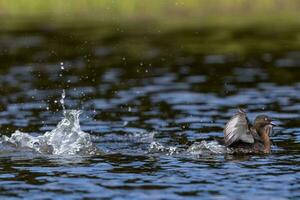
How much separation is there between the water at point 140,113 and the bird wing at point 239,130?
0.42m

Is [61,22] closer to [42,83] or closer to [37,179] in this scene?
[42,83]

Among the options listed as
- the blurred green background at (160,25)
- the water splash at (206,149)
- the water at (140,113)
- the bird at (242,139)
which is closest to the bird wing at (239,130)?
the bird at (242,139)

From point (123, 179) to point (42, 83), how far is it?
1381 cm

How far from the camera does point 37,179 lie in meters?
15.3

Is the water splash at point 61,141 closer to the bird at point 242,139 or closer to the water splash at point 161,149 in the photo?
the water splash at point 161,149

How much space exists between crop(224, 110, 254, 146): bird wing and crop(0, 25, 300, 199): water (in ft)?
1.39

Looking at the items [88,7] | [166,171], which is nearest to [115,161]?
[166,171]

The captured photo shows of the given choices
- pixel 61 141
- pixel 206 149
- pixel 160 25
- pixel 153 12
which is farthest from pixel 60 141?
pixel 153 12

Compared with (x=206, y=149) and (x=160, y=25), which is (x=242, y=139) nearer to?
(x=206, y=149)

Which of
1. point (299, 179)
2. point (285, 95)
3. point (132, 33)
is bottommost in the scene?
point (299, 179)

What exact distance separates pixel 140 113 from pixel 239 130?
569cm

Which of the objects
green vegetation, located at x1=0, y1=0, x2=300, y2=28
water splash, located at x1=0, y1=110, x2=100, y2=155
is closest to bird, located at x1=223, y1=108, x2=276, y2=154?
water splash, located at x1=0, y1=110, x2=100, y2=155

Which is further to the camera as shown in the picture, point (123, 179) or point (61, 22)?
point (61, 22)

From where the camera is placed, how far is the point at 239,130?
58.1ft
